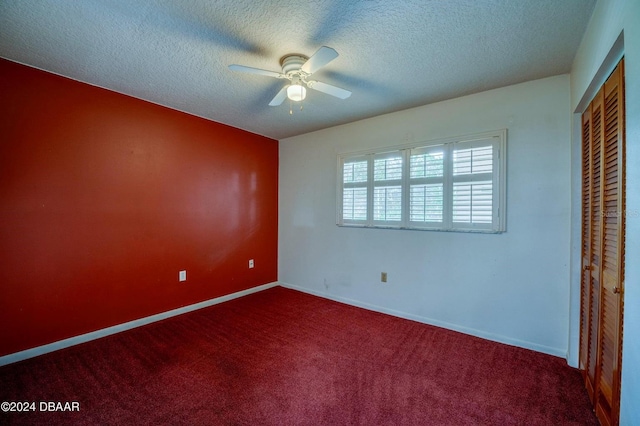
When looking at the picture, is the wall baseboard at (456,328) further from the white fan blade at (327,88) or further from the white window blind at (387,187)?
the white fan blade at (327,88)

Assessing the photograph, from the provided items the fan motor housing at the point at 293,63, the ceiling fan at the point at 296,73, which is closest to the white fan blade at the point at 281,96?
the ceiling fan at the point at 296,73

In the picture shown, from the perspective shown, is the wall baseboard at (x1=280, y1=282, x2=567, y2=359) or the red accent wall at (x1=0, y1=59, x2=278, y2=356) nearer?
the red accent wall at (x1=0, y1=59, x2=278, y2=356)

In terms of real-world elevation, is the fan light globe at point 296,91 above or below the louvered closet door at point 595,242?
above

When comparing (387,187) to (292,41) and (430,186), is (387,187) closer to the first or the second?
(430,186)

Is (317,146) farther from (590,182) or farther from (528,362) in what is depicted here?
(528,362)

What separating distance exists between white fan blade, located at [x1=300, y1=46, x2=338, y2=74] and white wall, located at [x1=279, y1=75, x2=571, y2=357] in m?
1.71

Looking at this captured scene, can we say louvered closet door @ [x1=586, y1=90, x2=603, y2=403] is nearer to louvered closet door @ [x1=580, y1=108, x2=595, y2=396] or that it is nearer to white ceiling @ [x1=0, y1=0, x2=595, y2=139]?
louvered closet door @ [x1=580, y1=108, x2=595, y2=396]

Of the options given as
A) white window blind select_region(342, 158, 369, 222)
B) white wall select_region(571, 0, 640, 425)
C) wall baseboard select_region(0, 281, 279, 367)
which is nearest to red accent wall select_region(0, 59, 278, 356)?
wall baseboard select_region(0, 281, 279, 367)

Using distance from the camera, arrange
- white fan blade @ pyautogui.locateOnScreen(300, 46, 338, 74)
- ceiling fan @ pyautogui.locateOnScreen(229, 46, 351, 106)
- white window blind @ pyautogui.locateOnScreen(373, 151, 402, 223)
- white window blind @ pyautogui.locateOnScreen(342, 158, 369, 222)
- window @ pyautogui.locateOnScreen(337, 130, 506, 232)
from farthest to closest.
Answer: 1. white window blind @ pyautogui.locateOnScreen(342, 158, 369, 222)
2. white window blind @ pyautogui.locateOnScreen(373, 151, 402, 223)
3. window @ pyautogui.locateOnScreen(337, 130, 506, 232)
4. ceiling fan @ pyautogui.locateOnScreen(229, 46, 351, 106)
5. white fan blade @ pyautogui.locateOnScreen(300, 46, 338, 74)

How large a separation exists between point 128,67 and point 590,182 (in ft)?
11.7

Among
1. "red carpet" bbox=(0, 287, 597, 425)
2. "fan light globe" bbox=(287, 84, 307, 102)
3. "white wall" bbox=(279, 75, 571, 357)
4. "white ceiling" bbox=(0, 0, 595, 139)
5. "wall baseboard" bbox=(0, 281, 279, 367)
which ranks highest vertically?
"white ceiling" bbox=(0, 0, 595, 139)

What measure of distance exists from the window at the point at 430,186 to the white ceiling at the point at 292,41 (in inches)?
24.3

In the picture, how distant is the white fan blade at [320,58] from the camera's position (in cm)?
159

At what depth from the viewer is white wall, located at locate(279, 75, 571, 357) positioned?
234cm
